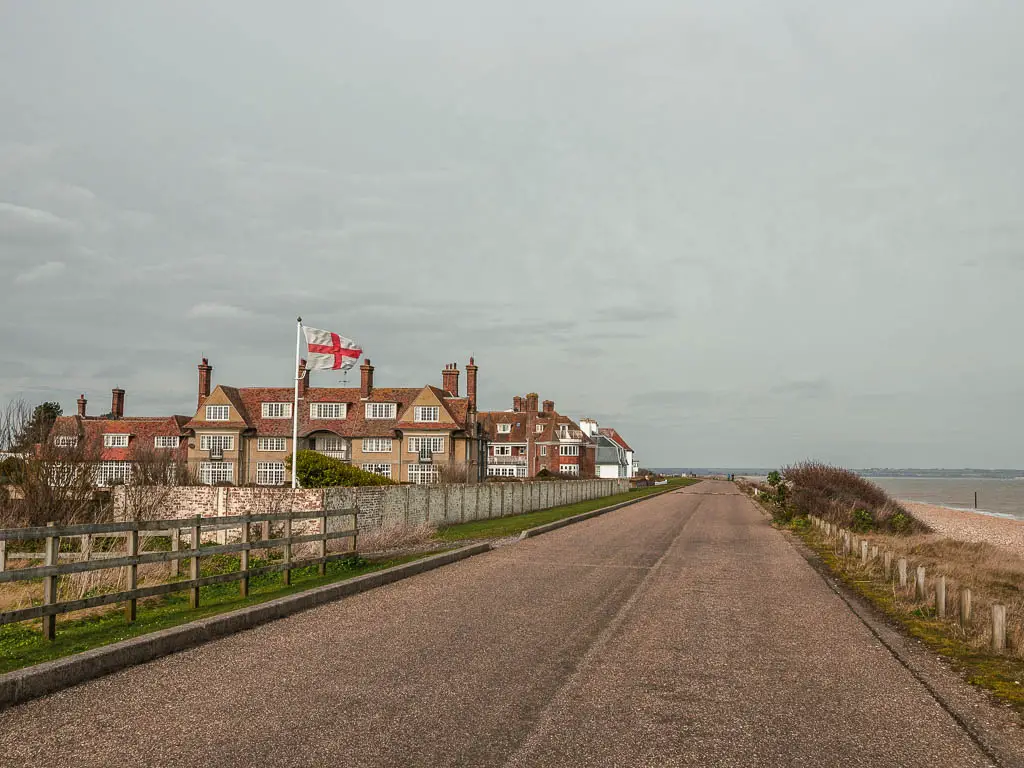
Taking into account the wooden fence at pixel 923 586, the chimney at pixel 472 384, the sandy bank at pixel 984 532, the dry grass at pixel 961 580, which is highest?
the chimney at pixel 472 384

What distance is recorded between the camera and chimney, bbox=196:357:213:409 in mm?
71938

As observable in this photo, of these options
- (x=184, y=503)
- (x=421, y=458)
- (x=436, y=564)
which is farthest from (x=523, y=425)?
(x=436, y=564)

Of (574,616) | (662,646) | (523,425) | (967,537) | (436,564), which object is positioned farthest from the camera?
(523,425)

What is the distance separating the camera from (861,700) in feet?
25.5

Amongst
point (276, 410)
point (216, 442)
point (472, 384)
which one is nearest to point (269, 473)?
point (216, 442)

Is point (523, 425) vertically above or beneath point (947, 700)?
above

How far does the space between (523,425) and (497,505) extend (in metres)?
70.3

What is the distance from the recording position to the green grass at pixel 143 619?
29.1ft

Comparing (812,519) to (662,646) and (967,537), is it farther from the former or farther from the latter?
(662,646)

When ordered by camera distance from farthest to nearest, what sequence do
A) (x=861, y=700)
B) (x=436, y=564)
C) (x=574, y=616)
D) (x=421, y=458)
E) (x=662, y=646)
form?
1. (x=421, y=458)
2. (x=436, y=564)
3. (x=574, y=616)
4. (x=662, y=646)
5. (x=861, y=700)

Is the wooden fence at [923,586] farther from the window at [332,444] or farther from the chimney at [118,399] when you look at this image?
the chimney at [118,399]

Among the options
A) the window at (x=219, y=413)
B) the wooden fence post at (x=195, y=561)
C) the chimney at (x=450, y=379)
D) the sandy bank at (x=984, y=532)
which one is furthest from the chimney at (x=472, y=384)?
the wooden fence post at (x=195, y=561)

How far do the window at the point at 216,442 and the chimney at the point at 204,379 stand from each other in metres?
2.91

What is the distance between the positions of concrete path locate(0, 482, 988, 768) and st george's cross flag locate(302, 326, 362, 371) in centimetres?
1615
